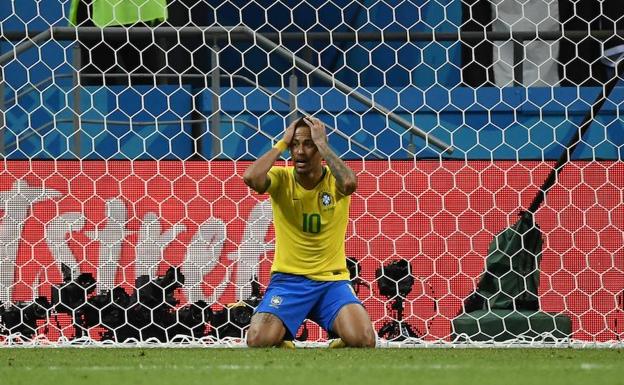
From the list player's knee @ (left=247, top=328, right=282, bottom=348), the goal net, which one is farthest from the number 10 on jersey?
the goal net

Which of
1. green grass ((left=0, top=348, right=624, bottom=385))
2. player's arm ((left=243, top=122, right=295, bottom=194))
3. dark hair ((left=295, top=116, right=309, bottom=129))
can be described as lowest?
green grass ((left=0, top=348, right=624, bottom=385))

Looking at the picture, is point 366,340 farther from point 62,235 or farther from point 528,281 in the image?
point 62,235

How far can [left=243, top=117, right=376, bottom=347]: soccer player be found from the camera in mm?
6016

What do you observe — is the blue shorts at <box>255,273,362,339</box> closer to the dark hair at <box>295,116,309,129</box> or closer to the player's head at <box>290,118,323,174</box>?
the player's head at <box>290,118,323,174</box>

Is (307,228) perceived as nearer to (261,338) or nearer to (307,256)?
(307,256)

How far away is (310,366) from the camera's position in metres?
4.68

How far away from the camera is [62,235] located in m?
6.79

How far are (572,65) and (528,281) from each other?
3959mm

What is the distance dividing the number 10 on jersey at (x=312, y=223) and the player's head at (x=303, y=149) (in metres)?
0.21

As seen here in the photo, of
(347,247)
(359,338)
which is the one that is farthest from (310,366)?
(347,247)

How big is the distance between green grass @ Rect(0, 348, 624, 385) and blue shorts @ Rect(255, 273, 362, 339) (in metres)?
0.35

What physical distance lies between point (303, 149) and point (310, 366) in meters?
1.56

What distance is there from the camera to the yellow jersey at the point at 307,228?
20.1 ft

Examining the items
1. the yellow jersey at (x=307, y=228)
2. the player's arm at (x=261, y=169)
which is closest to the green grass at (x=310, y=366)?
the yellow jersey at (x=307, y=228)
